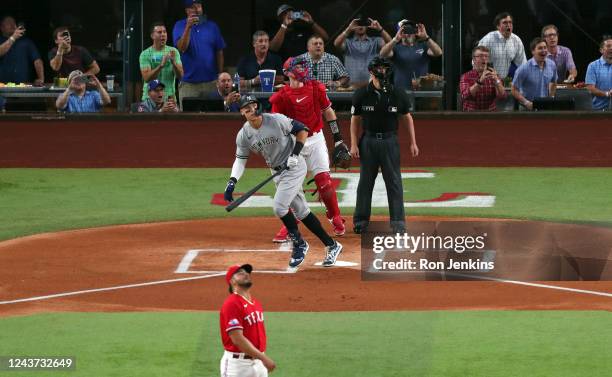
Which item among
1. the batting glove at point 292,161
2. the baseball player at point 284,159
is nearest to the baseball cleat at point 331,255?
the baseball player at point 284,159

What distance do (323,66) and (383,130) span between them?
5.57 m

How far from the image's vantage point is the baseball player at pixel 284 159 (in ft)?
38.5

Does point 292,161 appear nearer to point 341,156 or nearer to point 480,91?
point 341,156

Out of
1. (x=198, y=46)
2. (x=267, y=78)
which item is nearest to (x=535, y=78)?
(x=267, y=78)

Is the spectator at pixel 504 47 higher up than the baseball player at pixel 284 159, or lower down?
higher up

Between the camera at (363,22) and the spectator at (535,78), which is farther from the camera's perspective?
the camera at (363,22)

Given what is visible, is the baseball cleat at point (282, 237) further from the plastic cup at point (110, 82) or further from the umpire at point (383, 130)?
the plastic cup at point (110, 82)

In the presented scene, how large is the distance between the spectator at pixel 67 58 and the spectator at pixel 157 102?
95cm

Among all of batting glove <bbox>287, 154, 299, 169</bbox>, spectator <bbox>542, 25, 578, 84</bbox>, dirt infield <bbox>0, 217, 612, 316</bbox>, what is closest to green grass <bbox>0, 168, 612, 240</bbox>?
dirt infield <bbox>0, 217, 612, 316</bbox>

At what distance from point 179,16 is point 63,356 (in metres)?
13.8

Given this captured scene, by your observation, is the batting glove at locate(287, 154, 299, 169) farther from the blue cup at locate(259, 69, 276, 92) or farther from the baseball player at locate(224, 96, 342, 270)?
the blue cup at locate(259, 69, 276, 92)

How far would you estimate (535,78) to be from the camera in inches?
760

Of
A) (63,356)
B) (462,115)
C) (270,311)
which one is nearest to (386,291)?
(270,311)

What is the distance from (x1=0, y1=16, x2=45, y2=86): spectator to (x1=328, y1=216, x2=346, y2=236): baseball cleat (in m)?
8.23
